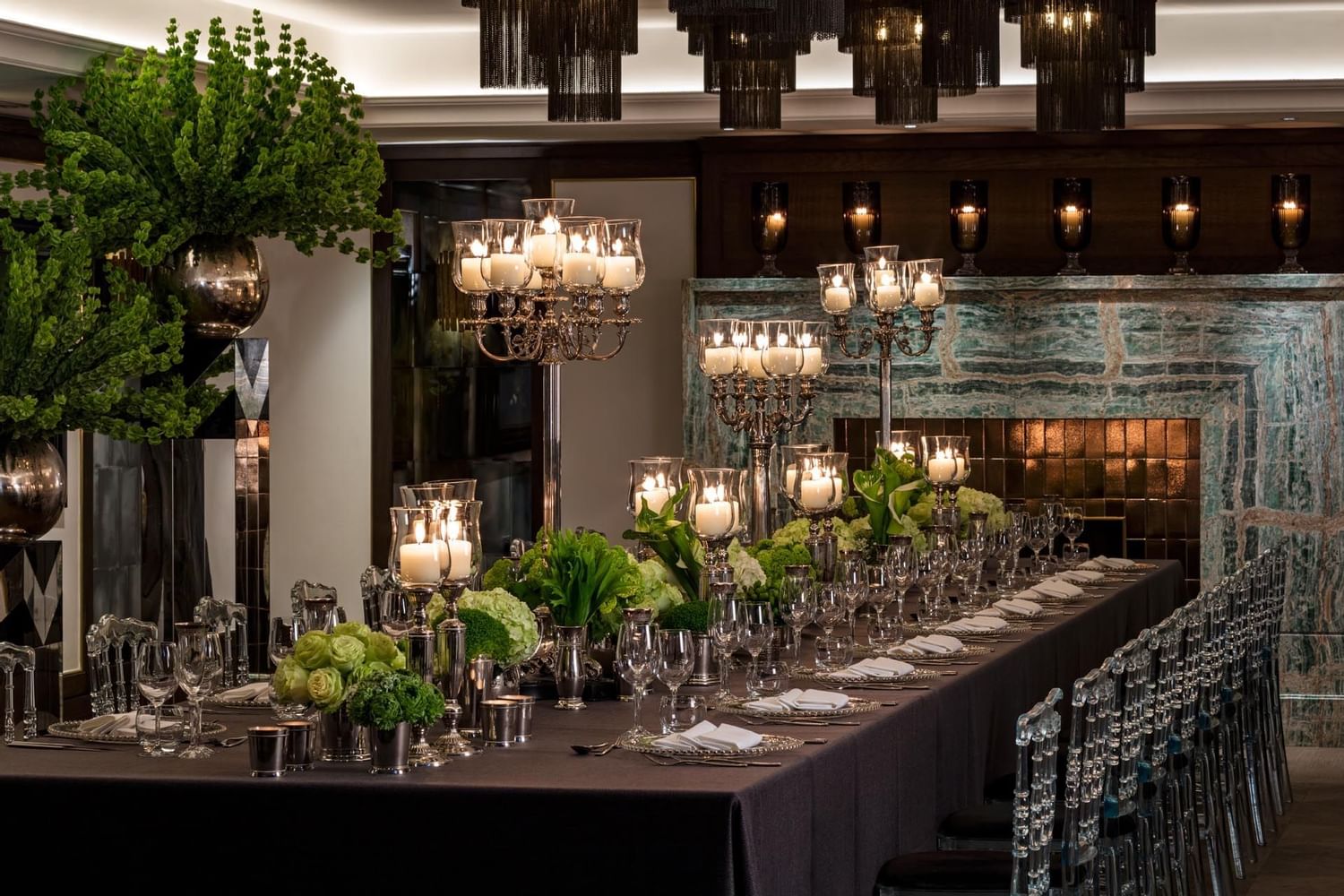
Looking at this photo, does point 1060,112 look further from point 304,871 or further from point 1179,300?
point 1179,300

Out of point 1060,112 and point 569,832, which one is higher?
point 1060,112

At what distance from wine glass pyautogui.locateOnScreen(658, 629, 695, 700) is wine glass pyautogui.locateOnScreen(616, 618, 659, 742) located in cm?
1

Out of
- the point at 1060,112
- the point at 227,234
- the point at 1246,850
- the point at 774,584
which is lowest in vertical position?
the point at 1246,850

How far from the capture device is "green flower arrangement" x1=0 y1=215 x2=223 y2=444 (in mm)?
4070

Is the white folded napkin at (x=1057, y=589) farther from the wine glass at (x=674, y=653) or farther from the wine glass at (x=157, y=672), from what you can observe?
the wine glass at (x=157, y=672)

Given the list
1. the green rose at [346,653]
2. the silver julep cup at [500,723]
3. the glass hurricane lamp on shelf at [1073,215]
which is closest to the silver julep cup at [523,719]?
the silver julep cup at [500,723]

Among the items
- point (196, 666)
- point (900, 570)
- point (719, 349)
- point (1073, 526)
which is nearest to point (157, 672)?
point (196, 666)

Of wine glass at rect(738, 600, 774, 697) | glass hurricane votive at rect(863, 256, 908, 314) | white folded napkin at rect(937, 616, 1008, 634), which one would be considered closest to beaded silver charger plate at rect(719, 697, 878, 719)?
wine glass at rect(738, 600, 774, 697)

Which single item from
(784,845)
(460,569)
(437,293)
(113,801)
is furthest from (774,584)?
(437,293)

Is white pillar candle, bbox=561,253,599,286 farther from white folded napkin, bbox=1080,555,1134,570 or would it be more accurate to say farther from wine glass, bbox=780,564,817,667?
white folded napkin, bbox=1080,555,1134,570

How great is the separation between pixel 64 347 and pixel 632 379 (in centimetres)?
606

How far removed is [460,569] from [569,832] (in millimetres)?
904

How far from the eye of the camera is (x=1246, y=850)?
6.54m

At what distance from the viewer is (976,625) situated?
5676mm
